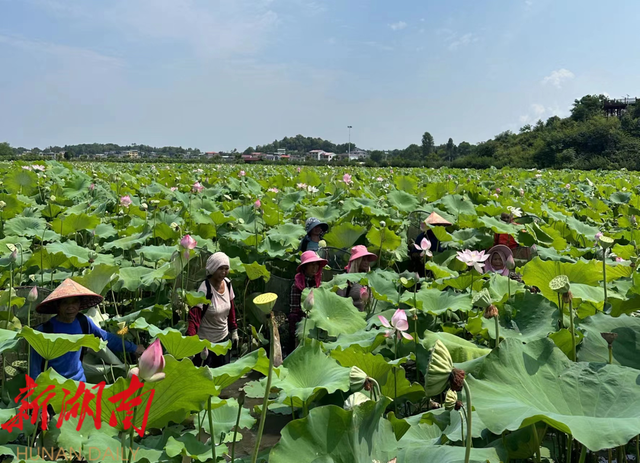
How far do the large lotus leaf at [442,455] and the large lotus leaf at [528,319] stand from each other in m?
0.73

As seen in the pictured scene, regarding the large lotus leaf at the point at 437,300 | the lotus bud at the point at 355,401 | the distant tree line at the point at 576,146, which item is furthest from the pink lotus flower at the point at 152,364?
the distant tree line at the point at 576,146

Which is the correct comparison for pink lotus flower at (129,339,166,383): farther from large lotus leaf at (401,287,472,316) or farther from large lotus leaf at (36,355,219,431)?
large lotus leaf at (401,287,472,316)

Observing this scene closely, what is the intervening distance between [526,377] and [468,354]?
317 millimetres

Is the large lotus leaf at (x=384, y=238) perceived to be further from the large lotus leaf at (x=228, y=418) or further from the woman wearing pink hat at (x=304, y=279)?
the large lotus leaf at (x=228, y=418)

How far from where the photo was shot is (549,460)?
4.64 feet

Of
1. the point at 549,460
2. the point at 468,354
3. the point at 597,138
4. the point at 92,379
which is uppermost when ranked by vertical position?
the point at 597,138

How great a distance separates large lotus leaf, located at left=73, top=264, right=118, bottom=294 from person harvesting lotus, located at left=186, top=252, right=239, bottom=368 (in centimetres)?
50

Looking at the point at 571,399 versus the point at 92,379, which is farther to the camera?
the point at 92,379

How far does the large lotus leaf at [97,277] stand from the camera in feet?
7.50

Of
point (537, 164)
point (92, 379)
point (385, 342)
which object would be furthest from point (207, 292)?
point (537, 164)

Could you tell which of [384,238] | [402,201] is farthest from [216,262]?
[402,201]

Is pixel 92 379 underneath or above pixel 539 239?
underneath

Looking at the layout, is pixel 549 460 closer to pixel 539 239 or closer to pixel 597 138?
pixel 539 239

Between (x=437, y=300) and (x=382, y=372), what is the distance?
0.75 m
